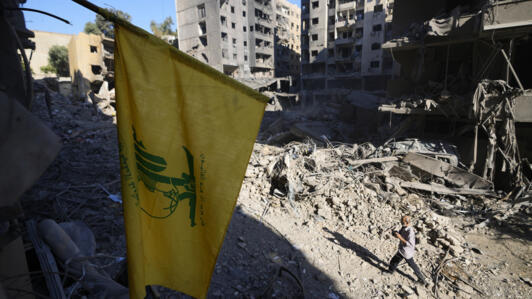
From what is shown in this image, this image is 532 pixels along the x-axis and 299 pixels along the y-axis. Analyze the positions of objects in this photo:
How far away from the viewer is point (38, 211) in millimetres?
6016

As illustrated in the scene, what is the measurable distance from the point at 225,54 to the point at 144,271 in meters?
38.9

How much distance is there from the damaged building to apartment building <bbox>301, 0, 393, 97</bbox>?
2305 cm

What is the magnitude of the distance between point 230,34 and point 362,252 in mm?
38263

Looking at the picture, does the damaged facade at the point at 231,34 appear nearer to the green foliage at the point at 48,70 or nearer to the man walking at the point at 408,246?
the green foliage at the point at 48,70

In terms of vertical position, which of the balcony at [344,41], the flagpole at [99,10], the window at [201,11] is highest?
the window at [201,11]

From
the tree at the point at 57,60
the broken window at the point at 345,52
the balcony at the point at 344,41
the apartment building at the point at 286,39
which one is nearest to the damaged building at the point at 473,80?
the balcony at the point at 344,41

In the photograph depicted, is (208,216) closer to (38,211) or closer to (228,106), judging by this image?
(228,106)

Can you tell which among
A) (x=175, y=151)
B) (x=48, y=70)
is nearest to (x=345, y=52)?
(x=48, y=70)

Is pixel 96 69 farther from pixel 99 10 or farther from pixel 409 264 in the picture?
pixel 409 264

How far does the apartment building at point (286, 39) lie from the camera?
50.2 m

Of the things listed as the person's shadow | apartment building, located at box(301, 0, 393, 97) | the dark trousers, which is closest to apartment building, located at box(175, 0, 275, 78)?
apartment building, located at box(301, 0, 393, 97)

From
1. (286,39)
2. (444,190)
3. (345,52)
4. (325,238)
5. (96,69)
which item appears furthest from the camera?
(286,39)

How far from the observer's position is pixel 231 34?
38750 millimetres

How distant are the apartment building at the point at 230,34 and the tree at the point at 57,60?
15.4 meters
